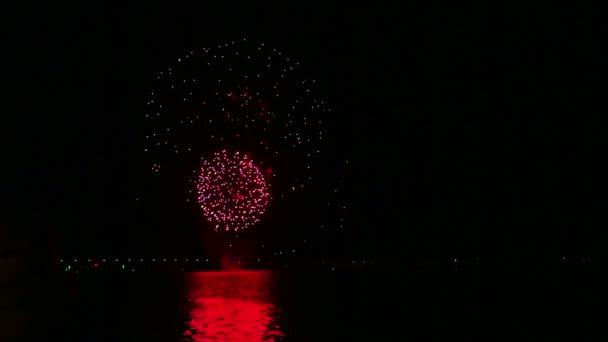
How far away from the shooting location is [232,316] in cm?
→ 2145

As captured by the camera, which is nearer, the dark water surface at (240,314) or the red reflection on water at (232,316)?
the red reflection on water at (232,316)

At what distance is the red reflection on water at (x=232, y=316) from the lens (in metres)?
17.6

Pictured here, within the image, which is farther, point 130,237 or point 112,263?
point 130,237

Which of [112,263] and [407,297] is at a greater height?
[112,263]

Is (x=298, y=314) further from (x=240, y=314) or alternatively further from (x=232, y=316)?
(x=232, y=316)

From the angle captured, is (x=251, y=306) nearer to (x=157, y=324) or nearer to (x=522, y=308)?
(x=157, y=324)

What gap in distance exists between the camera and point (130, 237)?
3413 inches

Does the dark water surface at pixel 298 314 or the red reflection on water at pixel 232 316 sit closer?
the red reflection on water at pixel 232 316

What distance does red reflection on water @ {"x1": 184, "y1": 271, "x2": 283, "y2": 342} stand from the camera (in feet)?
57.8

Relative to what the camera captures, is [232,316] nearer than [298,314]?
Yes

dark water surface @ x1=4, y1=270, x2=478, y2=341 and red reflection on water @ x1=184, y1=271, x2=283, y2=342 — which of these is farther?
dark water surface @ x1=4, y1=270, x2=478, y2=341

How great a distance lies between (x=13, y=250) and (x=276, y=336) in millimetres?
4626

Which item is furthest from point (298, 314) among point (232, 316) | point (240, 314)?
point (232, 316)

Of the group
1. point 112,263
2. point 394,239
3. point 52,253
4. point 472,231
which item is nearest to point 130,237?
point 112,263
